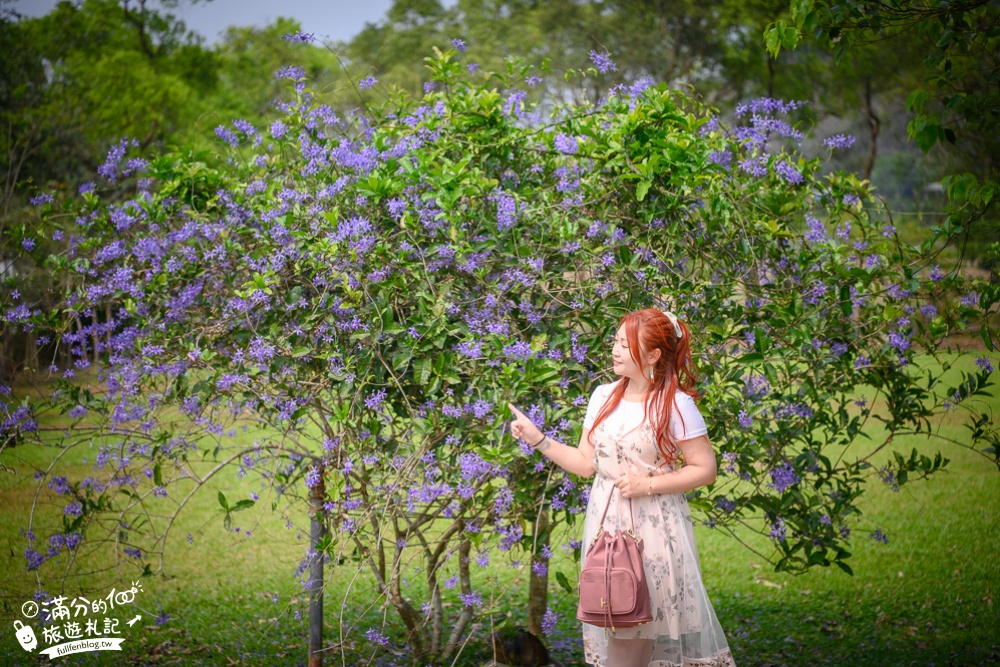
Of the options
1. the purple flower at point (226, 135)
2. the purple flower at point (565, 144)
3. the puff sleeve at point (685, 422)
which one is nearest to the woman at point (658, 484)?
the puff sleeve at point (685, 422)

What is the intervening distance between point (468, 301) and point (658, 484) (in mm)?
999

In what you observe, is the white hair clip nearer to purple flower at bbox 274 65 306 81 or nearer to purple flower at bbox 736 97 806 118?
purple flower at bbox 736 97 806 118

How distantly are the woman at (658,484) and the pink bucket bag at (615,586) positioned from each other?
0.30ft

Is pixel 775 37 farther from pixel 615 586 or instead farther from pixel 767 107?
pixel 615 586

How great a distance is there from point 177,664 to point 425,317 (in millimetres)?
2310

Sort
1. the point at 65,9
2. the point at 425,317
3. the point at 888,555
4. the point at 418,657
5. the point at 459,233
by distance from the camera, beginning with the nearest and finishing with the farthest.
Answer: the point at 425,317
the point at 459,233
the point at 418,657
the point at 888,555
the point at 65,9

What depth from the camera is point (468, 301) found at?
3.11 m

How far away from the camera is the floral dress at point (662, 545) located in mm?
2484

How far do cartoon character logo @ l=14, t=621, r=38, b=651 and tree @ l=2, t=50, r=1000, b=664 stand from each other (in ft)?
2.87

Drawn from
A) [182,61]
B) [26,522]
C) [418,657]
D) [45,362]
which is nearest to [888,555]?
[418,657]

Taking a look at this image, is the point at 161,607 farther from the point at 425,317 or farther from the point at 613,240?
the point at 613,240

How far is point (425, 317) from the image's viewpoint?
118 inches

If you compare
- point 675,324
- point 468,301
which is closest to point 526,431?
point 675,324

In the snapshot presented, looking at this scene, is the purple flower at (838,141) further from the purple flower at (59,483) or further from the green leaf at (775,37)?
the purple flower at (59,483)
